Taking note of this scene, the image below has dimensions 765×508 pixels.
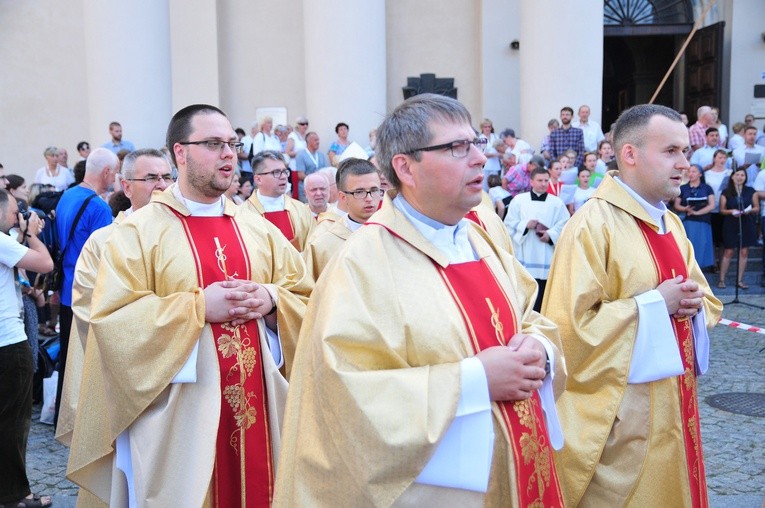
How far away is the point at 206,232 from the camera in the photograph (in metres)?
4.10

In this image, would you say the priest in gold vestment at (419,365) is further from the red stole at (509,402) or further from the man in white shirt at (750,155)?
the man in white shirt at (750,155)

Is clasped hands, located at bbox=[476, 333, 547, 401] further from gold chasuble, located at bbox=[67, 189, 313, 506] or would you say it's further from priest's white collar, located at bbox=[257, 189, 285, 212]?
priest's white collar, located at bbox=[257, 189, 285, 212]

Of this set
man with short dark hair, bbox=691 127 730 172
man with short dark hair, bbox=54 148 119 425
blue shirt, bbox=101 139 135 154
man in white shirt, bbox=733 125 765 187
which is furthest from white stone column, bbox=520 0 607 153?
man with short dark hair, bbox=54 148 119 425

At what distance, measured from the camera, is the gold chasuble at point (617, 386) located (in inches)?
158

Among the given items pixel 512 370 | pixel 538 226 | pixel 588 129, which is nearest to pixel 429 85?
pixel 588 129

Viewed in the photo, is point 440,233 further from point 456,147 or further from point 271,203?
point 271,203

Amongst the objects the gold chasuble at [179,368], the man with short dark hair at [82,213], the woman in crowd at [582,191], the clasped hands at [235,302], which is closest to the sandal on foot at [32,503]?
the man with short dark hair at [82,213]

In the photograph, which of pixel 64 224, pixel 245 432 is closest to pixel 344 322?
pixel 245 432

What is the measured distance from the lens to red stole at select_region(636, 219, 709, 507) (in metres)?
4.08

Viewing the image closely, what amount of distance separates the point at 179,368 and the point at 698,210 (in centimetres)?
1026

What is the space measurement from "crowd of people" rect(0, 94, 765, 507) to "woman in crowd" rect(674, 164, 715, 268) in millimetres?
7045

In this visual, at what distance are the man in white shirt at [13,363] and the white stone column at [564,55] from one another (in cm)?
1059

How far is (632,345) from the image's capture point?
13.1ft

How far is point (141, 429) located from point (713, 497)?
3334mm
